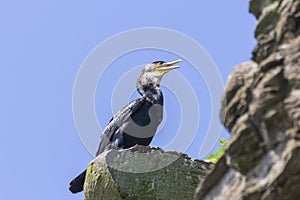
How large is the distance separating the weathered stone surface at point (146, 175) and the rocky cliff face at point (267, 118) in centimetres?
409

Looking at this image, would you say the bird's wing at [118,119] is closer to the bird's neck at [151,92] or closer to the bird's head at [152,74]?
the bird's neck at [151,92]

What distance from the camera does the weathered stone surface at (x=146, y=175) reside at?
884 centimetres

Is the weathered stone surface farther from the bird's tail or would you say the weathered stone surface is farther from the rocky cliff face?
the rocky cliff face

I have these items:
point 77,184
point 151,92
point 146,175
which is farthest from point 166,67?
point 146,175

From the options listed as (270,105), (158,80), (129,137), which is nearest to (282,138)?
(270,105)

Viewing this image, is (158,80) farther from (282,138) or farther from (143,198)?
(282,138)

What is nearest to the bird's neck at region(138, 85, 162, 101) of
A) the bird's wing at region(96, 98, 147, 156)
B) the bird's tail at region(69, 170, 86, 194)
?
the bird's wing at region(96, 98, 147, 156)

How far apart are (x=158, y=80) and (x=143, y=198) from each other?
5.71 meters

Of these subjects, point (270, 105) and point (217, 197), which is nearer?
point (270, 105)

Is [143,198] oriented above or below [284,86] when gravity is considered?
above

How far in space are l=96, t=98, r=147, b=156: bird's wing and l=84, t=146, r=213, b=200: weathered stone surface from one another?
3.01 meters

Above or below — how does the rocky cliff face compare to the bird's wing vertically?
below

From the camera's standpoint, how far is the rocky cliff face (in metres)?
4.24

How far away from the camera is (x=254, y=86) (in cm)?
449
